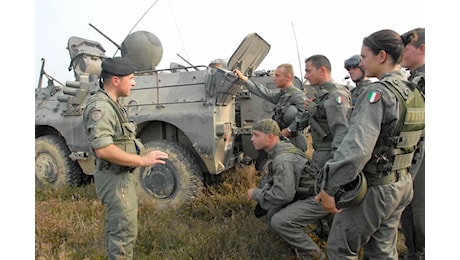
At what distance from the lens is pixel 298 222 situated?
316cm

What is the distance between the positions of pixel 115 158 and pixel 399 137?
187cm

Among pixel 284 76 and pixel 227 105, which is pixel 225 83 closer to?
pixel 227 105

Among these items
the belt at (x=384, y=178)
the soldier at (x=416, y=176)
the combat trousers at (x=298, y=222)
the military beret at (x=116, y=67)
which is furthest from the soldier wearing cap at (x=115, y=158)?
the soldier at (x=416, y=176)

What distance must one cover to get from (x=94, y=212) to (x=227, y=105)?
227cm

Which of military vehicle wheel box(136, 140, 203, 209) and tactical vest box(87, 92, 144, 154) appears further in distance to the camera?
military vehicle wheel box(136, 140, 203, 209)

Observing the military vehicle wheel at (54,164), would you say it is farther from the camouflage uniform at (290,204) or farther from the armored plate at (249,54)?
the camouflage uniform at (290,204)

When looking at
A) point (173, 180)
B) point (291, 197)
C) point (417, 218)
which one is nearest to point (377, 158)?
point (291, 197)

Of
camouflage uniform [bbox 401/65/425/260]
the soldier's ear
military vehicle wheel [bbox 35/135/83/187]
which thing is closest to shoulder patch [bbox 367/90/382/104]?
camouflage uniform [bbox 401/65/425/260]

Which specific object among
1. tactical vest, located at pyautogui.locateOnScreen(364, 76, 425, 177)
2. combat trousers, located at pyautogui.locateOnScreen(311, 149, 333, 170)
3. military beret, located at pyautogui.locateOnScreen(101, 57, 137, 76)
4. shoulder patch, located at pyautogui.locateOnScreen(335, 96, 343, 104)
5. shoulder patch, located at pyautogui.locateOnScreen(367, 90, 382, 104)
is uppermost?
military beret, located at pyautogui.locateOnScreen(101, 57, 137, 76)

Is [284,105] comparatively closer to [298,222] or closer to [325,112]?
[325,112]

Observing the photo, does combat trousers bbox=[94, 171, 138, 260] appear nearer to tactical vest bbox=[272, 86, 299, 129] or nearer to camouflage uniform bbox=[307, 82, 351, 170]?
camouflage uniform bbox=[307, 82, 351, 170]

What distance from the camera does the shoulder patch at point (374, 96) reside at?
2068 mm

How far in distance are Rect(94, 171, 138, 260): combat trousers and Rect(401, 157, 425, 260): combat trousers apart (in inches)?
95.6

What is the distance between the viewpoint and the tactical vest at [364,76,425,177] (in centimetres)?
213
